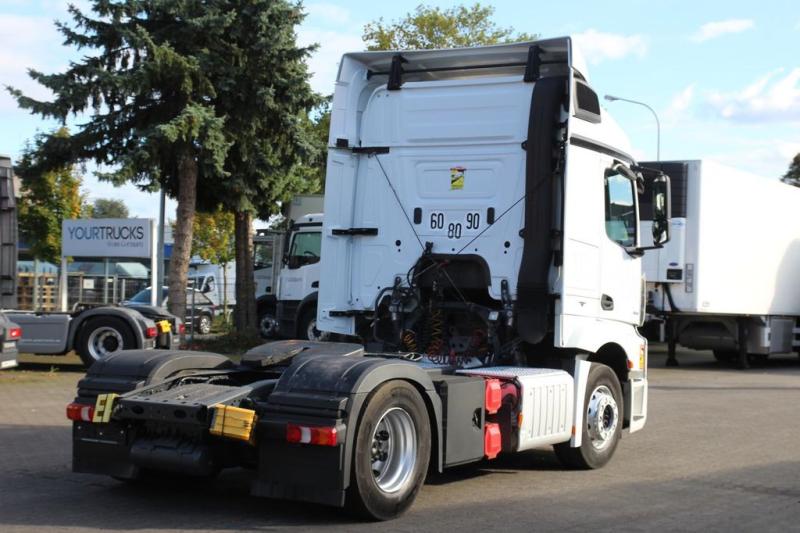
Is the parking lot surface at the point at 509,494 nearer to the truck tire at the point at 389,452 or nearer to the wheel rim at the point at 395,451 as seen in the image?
the truck tire at the point at 389,452

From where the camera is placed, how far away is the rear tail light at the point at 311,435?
627 cm

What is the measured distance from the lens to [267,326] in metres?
27.5

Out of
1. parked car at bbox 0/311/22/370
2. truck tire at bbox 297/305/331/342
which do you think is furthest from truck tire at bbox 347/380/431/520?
truck tire at bbox 297/305/331/342

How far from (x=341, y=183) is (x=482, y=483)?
10.1ft

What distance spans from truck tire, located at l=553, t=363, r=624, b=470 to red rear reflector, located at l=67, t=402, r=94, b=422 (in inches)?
157

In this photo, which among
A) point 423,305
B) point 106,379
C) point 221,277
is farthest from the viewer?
point 221,277

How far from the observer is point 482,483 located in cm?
847

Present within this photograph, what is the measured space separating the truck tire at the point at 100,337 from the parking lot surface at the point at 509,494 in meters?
4.86

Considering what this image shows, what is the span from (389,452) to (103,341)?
11.4 meters

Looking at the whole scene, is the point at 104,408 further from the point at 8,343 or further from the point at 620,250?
the point at 8,343

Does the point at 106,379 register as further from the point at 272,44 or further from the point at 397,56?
the point at 272,44

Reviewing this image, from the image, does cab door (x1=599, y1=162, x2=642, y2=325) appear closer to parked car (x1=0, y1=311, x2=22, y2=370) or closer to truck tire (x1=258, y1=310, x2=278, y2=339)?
parked car (x1=0, y1=311, x2=22, y2=370)

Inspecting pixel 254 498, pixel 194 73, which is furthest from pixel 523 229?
pixel 194 73

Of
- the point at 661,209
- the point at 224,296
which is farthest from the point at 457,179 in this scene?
the point at 224,296
